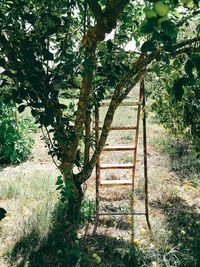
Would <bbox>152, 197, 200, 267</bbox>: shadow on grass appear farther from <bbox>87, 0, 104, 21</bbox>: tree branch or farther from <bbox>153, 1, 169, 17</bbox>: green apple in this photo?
<bbox>153, 1, 169, 17</bbox>: green apple

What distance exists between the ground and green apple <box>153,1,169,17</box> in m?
2.96

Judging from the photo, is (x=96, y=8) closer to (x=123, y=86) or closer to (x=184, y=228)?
(x=123, y=86)

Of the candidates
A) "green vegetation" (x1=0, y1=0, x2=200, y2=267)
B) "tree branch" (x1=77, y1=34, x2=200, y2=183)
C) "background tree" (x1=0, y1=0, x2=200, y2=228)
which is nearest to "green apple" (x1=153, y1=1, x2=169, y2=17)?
"green vegetation" (x1=0, y1=0, x2=200, y2=267)

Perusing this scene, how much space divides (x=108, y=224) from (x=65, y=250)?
0.95m

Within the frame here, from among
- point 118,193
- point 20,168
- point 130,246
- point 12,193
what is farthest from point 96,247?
point 20,168

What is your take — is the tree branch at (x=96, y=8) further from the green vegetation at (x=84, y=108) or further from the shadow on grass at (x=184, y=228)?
the shadow on grass at (x=184, y=228)

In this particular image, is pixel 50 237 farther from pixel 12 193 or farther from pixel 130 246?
pixel 12 193

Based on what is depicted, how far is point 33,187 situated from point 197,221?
263 cm

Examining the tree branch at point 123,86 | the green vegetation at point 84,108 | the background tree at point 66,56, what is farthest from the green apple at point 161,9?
the tree branch at point 123,86

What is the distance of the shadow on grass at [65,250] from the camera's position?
345 centimetres

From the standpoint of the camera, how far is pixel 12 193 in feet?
16.4

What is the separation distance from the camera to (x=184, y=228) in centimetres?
427

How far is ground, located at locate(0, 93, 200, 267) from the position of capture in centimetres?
354

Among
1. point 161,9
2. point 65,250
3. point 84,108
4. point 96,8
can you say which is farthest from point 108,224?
point 161,9
